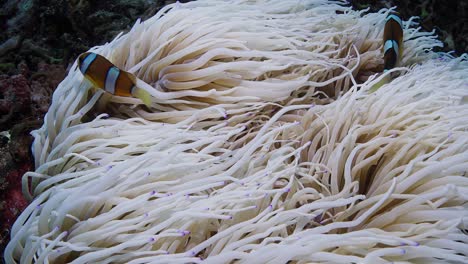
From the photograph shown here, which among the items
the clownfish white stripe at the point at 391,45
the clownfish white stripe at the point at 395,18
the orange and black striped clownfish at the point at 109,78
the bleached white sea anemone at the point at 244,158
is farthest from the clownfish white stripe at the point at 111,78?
the clownfish white stripe at the point at 395,18

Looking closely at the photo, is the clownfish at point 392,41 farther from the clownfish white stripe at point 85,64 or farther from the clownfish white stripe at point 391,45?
the clownfish white stripe at point 85,64

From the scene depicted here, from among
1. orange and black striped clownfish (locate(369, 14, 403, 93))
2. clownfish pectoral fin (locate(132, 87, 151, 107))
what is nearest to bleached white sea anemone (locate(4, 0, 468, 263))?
clownfish pectoral fin (locate(132, 87, 151, 107))

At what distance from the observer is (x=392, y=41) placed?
206cm

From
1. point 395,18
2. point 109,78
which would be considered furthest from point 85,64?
point 395,18

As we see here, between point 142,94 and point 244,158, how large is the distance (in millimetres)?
528

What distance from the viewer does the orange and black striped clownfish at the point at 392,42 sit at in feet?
6.62

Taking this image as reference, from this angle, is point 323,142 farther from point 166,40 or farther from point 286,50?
point 166,40

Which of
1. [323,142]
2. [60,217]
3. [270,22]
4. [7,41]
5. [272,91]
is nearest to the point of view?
[60,217]

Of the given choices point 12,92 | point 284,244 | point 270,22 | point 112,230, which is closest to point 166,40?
point 270,22

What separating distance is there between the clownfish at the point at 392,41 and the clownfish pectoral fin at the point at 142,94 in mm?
1161

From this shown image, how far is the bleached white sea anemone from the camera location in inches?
49.8

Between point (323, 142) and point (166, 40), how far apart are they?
2.78 ft

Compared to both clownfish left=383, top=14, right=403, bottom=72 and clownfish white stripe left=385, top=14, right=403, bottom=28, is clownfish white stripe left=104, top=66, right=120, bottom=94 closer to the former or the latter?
clownfish left=383, top=14, right=403, bottom=72

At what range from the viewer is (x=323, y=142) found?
65.4 inches
